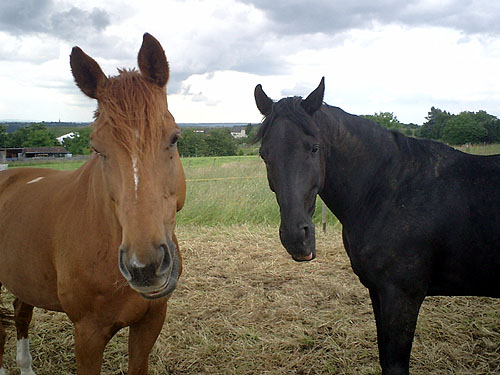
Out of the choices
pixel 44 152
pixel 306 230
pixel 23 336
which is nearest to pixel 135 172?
pixel 306 230

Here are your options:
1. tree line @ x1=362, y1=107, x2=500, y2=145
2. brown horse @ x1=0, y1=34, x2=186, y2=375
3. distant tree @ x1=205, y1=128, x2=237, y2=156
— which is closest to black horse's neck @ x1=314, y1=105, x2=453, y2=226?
brown horse @ x1=0, y1=34, x2=186, y2=375

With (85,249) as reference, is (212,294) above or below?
below

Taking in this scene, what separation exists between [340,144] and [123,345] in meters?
2.80

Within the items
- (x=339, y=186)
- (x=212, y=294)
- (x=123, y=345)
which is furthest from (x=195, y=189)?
(x=339, y=186)

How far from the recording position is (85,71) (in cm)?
158

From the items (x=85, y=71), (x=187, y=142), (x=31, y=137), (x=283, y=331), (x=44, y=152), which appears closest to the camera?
(x=85, y=71)

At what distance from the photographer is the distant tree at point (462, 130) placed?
1115 centimetres

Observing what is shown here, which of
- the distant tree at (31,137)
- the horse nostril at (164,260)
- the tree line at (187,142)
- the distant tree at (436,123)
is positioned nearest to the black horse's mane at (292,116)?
the horse nostril at (164,260)

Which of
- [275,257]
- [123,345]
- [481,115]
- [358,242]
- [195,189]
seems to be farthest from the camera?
[481,115]

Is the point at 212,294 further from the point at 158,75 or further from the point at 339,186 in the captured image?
the point at 158,75

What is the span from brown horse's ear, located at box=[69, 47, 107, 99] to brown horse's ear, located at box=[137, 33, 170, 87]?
189mm

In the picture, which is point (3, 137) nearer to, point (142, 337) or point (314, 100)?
point (142, 337)

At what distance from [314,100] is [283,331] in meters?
2.42

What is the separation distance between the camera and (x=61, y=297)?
1.89 metres
